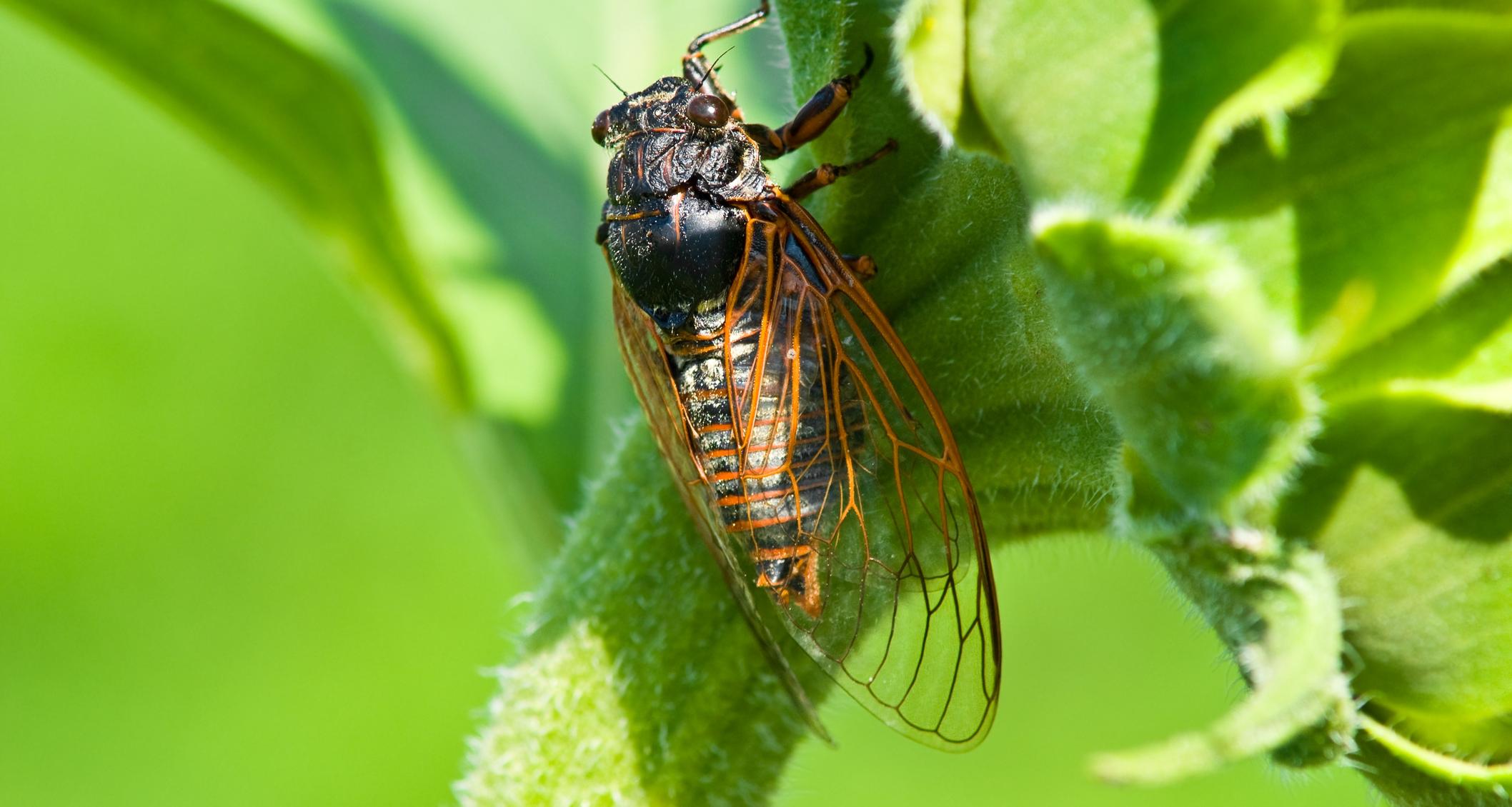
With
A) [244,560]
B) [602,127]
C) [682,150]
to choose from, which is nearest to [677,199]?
[682,150]

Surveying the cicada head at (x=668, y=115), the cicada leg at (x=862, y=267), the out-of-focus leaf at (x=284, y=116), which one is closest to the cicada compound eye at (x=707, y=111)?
the cicada head at (x=668, y=115)

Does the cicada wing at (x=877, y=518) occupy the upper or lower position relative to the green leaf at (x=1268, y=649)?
upper

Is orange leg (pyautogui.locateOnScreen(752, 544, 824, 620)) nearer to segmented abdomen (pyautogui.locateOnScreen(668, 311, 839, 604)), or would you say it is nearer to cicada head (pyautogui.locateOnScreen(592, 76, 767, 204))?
segmented abdomen (pyautogui.locateOnScreen(668, 311, 839, 604))

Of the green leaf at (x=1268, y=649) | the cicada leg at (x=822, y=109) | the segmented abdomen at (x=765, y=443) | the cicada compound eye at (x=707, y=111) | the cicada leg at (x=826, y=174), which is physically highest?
the cicada compound eye at (x=707, y=111)

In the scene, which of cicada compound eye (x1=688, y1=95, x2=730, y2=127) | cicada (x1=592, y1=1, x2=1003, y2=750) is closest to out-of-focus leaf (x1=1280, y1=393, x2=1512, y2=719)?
cicada (x1=592, y1=1, x2=1003, y2=750)

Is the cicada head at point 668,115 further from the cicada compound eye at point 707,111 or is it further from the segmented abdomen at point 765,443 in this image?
the segmented abdomen at point 765,443

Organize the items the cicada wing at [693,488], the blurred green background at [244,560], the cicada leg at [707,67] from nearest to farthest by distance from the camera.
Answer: the cicada wing at [693,488] < the cicada leg at [707,67] < the blurred green background at [244,560]

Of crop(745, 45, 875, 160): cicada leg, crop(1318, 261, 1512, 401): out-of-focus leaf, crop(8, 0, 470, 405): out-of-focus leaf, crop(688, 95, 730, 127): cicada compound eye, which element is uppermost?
crop(8, 0, 470, 405): out-of-focus leaf
